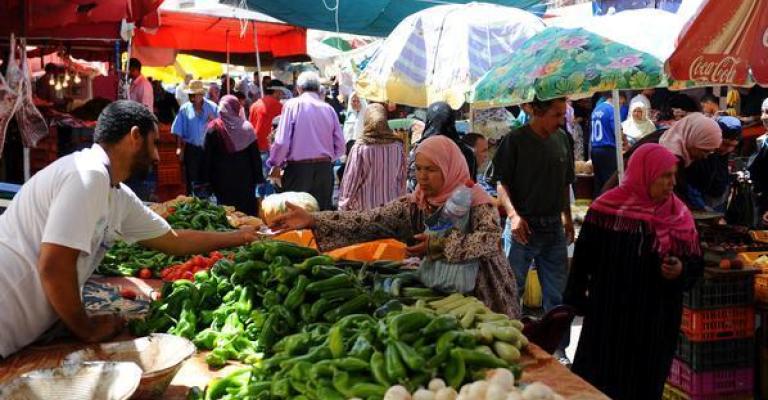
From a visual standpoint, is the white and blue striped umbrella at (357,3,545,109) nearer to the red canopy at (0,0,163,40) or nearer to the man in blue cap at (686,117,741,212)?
the red canopy at (0,0,163,40)

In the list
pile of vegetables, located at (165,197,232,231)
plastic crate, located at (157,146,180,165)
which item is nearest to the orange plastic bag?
pile of vegetables, located at (165,197,232,231)

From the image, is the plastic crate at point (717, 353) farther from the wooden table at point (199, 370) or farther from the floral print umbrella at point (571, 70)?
the wooden table at point (199, 370)

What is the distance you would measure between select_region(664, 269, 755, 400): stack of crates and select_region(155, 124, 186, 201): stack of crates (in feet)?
33.4

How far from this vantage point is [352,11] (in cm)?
1291

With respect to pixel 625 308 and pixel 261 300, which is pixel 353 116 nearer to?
pixel 625 308

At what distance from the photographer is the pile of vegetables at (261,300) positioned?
12.0 ft

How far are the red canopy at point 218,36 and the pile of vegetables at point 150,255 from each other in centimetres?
989

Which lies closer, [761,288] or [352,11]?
[761,288]

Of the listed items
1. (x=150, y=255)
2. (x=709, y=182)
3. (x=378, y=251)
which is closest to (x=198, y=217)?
(x=150, y=255)

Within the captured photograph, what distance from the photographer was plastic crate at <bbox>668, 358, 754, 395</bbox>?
210 inches

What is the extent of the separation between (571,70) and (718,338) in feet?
6.84

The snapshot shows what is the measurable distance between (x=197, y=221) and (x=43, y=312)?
3.28 meters

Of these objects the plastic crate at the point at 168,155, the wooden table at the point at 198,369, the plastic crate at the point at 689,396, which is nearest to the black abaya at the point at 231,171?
the plastic crate at the point at 168,155

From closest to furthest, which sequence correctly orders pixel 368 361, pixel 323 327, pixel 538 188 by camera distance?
pixel 368 361
pixel 323 327
pixel 538 188
